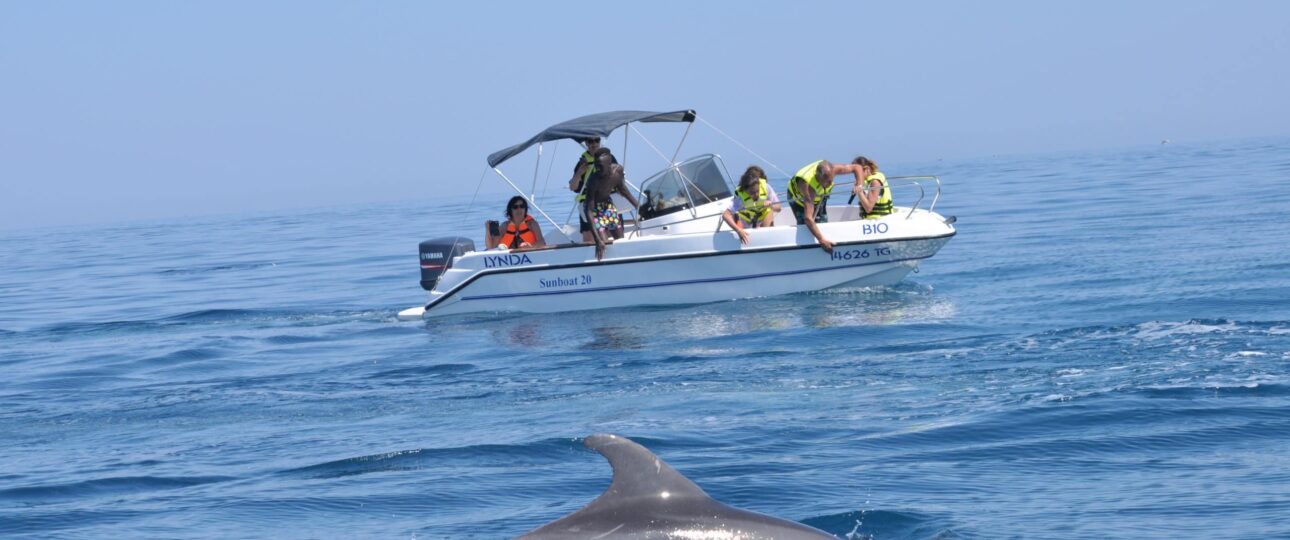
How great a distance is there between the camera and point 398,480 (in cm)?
960

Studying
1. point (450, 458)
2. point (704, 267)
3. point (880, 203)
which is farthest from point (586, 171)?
point (450, 458)

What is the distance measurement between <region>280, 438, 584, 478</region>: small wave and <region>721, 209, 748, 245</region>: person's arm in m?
8.13

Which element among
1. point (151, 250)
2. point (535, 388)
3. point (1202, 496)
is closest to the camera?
point (1202, 496)

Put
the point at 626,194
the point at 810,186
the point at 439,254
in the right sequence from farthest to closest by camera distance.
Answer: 1. the point at 439,254
2. the point at 626,194
3. the point at 810,186

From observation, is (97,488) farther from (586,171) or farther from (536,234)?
(536,234)

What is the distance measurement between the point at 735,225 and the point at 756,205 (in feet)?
2.01

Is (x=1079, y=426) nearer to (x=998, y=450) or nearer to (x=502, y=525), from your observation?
(x=998, y=450)

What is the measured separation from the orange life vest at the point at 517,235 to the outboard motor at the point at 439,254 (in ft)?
2.98

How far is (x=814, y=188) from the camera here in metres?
18.0

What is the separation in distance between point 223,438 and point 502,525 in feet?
13.9

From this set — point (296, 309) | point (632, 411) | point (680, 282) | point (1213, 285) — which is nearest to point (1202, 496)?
point (632, 411)

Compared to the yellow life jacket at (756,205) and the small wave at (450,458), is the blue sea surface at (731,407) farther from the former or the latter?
the yellow life jacket at (756,205)

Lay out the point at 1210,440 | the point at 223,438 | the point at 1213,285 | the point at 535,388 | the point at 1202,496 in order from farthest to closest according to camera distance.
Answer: the point at 1213,285
the point at 535,388
the point at 223,438
the point at 1210,440
the point at 1202,496

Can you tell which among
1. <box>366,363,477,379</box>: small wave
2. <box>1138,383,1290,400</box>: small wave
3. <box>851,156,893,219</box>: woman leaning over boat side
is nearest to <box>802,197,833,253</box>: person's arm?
<box>851,156,893,219</box>: woman leaning over boat side
